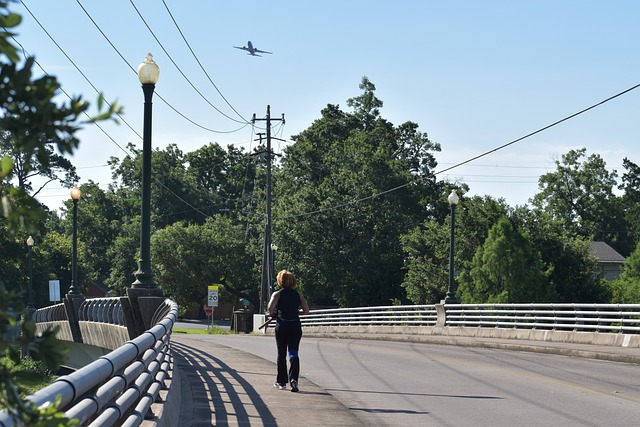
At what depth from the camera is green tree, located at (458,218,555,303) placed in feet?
156

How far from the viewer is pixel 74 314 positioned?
2953 cm

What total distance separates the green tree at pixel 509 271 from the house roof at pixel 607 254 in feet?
152

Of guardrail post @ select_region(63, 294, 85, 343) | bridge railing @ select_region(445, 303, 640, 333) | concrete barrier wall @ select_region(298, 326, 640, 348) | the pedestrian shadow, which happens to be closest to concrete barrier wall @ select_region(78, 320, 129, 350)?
guardrail post @ select_region(63, 294, 85, 343)

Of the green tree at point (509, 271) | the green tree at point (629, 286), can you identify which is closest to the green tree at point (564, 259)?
the green tree at point (629, 286)

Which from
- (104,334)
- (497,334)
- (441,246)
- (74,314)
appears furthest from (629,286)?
(104,334)

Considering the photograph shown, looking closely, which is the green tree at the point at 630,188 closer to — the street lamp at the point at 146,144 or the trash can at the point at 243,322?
the trash can at the point at 243,322

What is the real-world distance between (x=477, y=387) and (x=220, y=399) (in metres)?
4.45

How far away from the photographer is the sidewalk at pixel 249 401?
10531mm

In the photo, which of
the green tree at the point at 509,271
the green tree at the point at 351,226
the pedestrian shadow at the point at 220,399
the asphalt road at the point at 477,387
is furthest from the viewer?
the green tree at the point at 351,226

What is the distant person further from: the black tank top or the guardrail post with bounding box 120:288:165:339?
the guardrail post with bounding box 120:288:165:339

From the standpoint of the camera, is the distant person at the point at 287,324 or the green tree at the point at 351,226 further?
the green tree at the point at 351,226

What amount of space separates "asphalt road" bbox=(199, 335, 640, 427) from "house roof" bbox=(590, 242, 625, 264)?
7359 cm

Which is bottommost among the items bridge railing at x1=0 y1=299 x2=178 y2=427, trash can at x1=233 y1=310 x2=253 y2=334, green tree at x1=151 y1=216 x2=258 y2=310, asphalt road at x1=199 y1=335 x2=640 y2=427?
asphalt road at x1=199 y1=335 x2=640 y2=427

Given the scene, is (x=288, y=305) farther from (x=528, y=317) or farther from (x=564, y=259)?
(x=564, y=259)
